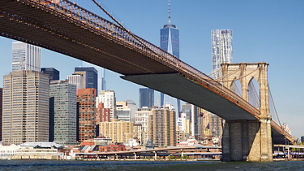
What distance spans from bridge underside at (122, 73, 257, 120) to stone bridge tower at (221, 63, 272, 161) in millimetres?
Result: 1996

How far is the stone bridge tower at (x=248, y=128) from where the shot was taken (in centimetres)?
7800

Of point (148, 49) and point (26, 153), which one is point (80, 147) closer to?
point (26, 153)

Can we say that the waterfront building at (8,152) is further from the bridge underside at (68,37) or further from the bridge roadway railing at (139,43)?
the bridge underside at (68,37)

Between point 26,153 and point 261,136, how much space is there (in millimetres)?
124216

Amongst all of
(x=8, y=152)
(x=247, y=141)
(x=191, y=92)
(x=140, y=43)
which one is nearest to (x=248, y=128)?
(x=247, y=141)

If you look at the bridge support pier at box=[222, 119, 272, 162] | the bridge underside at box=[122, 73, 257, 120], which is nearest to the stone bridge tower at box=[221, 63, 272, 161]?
the bridge support pier at box=[222, 119, 272, 162]

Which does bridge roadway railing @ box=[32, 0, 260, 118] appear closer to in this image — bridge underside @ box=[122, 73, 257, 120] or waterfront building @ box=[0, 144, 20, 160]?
bridge underside @ box=[122, 73, 257, 120]

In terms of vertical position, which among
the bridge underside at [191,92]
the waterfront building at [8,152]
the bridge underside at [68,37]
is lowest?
the waterfront building at [8,152]

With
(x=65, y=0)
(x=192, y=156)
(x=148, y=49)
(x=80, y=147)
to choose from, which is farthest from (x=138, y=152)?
(x=65, y=0)

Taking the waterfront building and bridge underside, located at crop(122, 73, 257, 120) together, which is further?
the waterfront building

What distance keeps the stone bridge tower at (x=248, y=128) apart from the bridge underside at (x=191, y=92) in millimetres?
1996

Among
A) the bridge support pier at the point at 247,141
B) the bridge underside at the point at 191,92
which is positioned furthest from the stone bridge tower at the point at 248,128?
the bridge underside at the point at 191,92

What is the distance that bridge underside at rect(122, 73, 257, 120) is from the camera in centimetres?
5869

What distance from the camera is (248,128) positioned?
79312 millimetres
